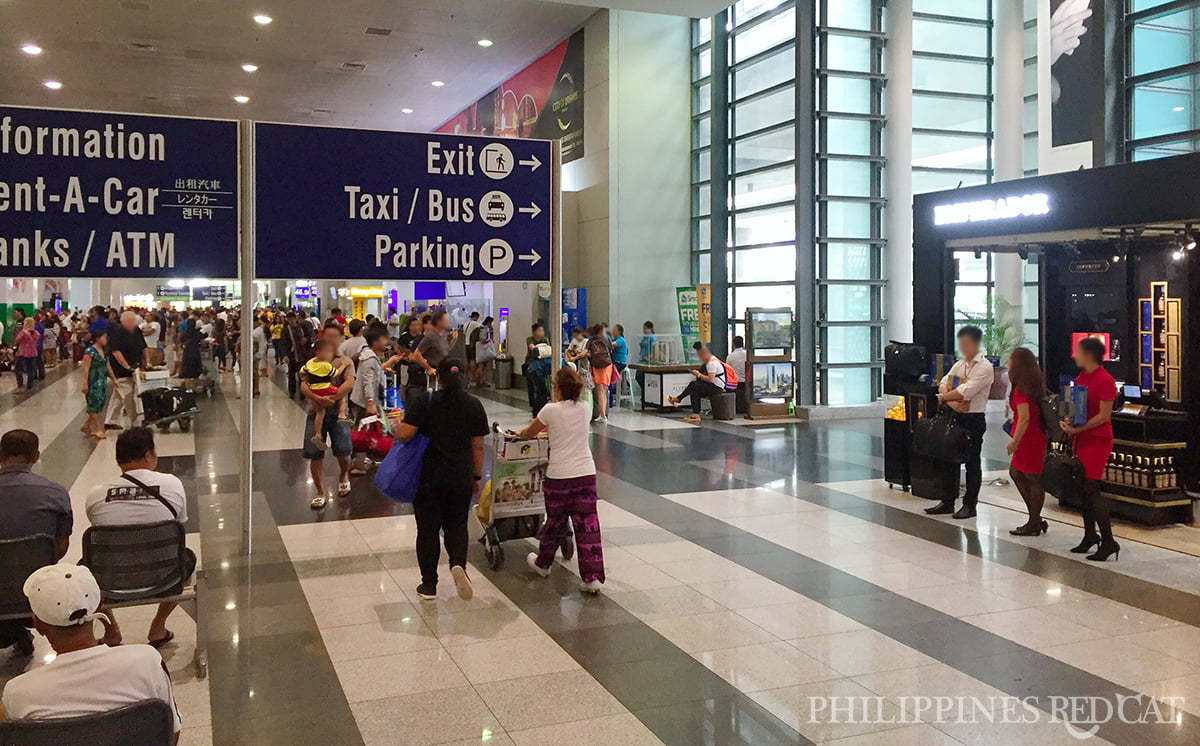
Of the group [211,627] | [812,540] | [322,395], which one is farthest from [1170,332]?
[211,627]

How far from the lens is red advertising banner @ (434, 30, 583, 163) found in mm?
20252

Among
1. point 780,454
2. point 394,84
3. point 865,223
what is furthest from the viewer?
point 394,84

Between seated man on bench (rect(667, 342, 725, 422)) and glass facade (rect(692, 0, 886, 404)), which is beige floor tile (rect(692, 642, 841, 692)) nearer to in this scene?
seated man on bench (rect(667, 342, 725, 422))

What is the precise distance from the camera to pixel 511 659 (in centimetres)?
505

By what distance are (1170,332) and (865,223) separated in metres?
7.16

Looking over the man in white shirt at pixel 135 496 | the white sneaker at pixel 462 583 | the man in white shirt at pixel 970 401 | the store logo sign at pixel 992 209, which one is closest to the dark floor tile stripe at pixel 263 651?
the man in white shirt at pixel 135 496

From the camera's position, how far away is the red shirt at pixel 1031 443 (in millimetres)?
7582

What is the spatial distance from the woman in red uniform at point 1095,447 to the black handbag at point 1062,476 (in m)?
0.15

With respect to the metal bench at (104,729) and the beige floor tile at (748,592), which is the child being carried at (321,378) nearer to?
the beige floor tile at (748,592)

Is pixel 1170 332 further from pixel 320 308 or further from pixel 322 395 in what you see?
pixel 320 308

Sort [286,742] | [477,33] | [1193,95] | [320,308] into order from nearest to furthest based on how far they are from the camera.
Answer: [286,742] < [1193,95] < [477,33] < [320,308]

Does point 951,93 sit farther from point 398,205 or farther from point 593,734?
point 593,734

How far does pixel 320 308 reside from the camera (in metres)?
38.4

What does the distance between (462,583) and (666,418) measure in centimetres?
1036
